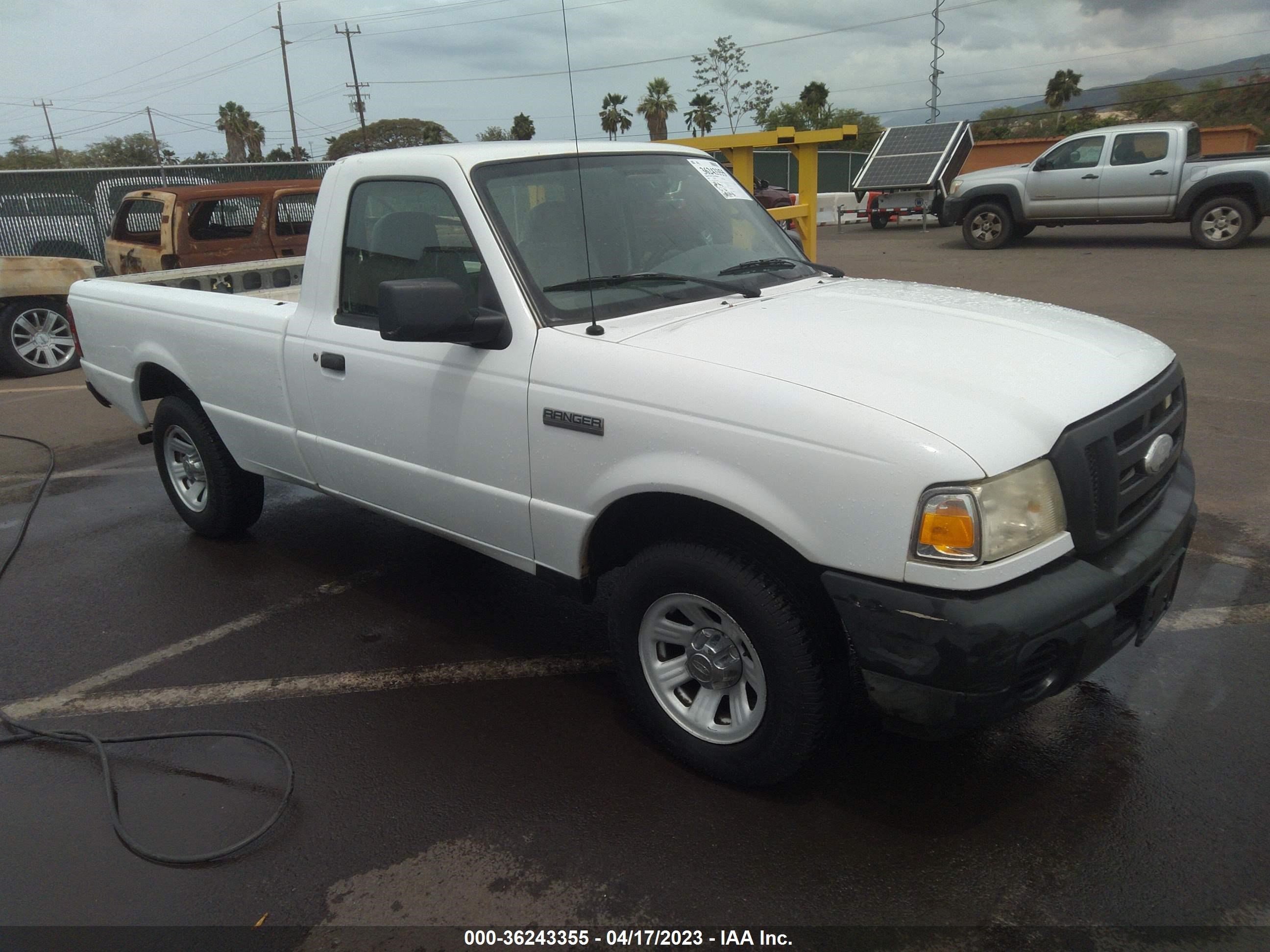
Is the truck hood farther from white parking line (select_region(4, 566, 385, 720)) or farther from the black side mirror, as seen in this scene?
white parking line (select_region(4, 566, 385, 720))

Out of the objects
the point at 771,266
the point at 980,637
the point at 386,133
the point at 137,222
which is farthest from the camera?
the point at 386,133

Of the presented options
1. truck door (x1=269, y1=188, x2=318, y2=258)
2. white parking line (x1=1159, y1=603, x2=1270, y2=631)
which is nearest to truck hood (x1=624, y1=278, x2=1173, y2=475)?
white parking line (x1=1159, y1=603, x2=1270, y2=631)

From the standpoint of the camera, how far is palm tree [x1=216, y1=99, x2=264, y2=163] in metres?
64.3

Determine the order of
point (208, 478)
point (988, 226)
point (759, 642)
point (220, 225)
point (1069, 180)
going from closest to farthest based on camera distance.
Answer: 1. point (759, 642)
2. point (208, 478)
3. point (220, 225)
4. point (1069, 180)
5. point (988, 226)

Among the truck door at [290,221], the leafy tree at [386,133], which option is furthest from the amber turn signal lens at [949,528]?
the leafy tree at [386,133]

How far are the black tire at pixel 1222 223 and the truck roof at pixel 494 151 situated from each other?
14432mm

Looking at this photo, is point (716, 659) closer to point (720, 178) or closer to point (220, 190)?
point (720, 178)

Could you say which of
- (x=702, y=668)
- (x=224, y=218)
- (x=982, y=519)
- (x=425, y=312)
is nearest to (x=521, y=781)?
(x=702, y=668)

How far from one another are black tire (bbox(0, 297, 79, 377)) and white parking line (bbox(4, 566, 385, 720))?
302 inches

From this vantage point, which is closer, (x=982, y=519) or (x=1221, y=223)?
(x=982, y=519)

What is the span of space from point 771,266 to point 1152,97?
47.0m

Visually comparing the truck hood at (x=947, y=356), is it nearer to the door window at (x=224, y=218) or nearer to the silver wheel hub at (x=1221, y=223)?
the door window at (x=224, y=218)

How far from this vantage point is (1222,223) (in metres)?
15.1

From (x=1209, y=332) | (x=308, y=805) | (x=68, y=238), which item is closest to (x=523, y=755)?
(x=308, y=805)
